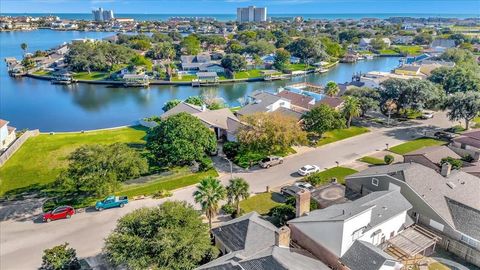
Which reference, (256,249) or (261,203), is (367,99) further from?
(256,249)

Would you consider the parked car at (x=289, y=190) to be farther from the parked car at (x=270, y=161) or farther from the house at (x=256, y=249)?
the house at (x=256, y=249)

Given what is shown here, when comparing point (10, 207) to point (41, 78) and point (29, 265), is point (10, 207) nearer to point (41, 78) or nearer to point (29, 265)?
point (29, 265)

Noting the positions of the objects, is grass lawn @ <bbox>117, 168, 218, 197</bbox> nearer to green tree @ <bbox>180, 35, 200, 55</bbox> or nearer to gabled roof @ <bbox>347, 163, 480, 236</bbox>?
gabled roof @ <bbox>347, 163, 480, 236</bbox>

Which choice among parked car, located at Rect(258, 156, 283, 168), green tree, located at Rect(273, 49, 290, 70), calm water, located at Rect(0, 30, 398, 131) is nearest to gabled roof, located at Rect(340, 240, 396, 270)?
parked car, located at Rect(258, 156, 283, 168)

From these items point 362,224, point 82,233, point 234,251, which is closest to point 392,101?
point 362,224

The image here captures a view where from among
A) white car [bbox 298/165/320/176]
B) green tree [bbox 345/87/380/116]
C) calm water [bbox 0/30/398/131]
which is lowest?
calm water [bbox 0/30/398/131]

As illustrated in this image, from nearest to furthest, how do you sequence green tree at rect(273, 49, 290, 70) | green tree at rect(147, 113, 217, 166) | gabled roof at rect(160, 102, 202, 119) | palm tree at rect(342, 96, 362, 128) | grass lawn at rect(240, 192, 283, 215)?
grass lawn at rect(240, 192, 283, 215)
green tree at rect(147, 113, 217, 166)
palm tree at rect(342, 96, 362, 128)
gabled roof at rect(160, 102, 202, 119)
green tree at rect(273, 49, 290, 70)
